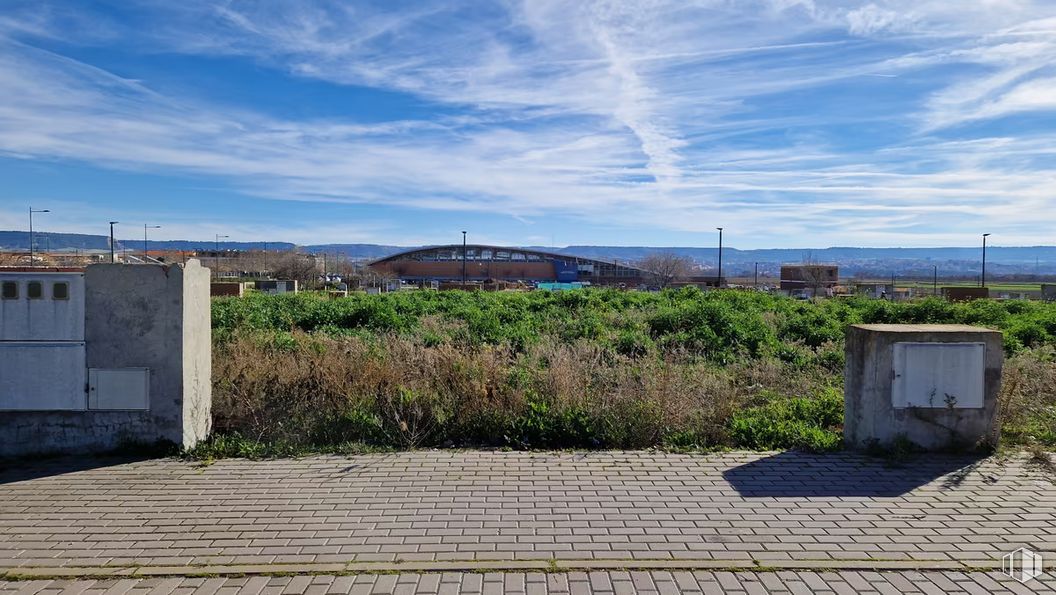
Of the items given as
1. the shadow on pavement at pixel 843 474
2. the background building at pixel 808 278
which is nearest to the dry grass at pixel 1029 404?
the shadow on pavement at pixel 843 474

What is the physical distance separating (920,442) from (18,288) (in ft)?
28.1

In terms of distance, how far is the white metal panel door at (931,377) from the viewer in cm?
702

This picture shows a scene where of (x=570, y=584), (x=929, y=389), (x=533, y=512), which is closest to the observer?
(x=570, y=584)

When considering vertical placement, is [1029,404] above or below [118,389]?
below

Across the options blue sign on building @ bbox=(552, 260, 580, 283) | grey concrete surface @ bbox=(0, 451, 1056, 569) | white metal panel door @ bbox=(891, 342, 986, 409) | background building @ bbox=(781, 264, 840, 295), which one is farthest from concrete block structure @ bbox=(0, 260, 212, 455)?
blue sign on building @ bbox=(552, 260, 580, 283)

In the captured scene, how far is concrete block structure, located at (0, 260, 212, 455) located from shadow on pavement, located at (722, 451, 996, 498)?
5213mm

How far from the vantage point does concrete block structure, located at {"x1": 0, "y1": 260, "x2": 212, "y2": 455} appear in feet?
22.5

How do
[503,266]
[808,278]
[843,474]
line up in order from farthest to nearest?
1. [503,266]
2. [808,278]
3. [843,474]

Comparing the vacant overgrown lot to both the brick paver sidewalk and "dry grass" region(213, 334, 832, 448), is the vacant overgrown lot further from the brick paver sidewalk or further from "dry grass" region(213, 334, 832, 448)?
the brick paver sidewalk

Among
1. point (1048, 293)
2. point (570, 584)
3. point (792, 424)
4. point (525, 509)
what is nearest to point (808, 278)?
point (1048, 293)

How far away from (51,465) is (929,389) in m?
8.13

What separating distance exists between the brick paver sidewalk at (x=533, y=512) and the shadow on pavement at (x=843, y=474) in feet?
0.08

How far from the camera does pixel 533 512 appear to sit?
217 inches

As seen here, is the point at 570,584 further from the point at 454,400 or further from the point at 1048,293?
the point at 1048,293
